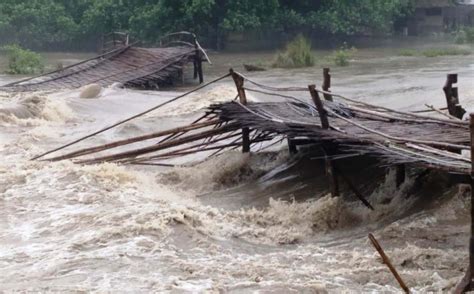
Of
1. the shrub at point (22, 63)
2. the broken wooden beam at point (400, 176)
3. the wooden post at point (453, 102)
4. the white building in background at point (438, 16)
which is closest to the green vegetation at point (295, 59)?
the shrub at point (22, 63)

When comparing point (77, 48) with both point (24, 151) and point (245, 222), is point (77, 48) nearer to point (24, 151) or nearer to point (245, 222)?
point (24, 151)

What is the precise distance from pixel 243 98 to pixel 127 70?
424 inches

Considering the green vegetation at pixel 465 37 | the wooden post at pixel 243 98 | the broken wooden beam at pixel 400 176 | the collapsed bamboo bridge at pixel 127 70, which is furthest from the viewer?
the green vegetation at pixel 465 37

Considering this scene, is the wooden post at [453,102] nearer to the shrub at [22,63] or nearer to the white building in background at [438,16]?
the shrub at [22,63]

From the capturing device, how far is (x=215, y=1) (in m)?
28.9

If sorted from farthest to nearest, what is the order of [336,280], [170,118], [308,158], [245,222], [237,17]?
[237,17]
[170,118]
[308,158]
[245,222]
[336,280]

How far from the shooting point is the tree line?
28391 mm

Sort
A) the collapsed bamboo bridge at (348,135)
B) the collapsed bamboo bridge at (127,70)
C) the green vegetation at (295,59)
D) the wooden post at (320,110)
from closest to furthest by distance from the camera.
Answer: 1. the collapsed bamboo bridge at (348,135)
2. the wooden post at (320,110)
3. the collapsed bamboo bridge at (127,70)
4. the green vegetation at (295,59)

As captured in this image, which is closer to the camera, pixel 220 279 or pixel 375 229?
pixel 220 279

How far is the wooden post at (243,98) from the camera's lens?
885 centimetres

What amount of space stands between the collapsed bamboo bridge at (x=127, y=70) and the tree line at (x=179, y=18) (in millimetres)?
7808

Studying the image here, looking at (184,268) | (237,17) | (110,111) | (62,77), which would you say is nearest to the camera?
(184,268)

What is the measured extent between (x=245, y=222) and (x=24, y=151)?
17.1ft

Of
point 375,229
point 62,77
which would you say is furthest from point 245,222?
A: point 62,77
